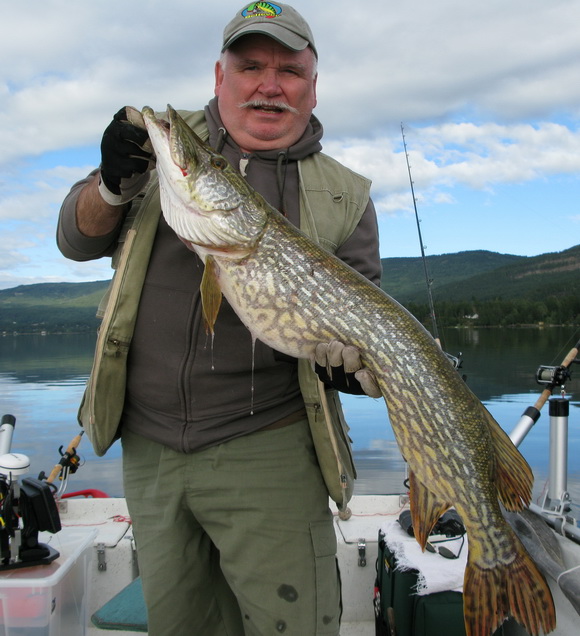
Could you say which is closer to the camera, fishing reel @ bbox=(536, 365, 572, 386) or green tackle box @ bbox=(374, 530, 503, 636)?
green tackle box @ bbox=(374, 530, 503, 636)

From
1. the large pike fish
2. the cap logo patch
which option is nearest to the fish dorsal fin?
the large pike fish

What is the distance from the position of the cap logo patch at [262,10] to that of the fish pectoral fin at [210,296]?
4.13 ft

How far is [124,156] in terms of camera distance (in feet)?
7.64

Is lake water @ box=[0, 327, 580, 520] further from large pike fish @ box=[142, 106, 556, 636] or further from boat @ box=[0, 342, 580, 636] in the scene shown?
large pike fish @ box=[142, 106, 556, 636]

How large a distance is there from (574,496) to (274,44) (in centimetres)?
880

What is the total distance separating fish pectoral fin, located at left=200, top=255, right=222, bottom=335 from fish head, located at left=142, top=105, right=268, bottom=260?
0.40ft

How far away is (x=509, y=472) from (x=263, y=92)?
2.00 metres

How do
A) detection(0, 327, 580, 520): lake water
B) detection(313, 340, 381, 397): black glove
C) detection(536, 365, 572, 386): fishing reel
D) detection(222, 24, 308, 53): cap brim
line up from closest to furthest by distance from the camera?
detection(313, 340, 381, 397): black glove
detection(222, 24, 308, 53): cap brim
detection(536, 365, 572, 386): fishing reel
detection(0, 327, 580, 520): lake water

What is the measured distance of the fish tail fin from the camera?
2229 millimetres

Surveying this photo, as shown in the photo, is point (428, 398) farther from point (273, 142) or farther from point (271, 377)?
point (273, 142)

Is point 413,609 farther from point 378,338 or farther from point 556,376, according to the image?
point 378,338

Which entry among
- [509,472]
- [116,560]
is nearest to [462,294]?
[116,560]

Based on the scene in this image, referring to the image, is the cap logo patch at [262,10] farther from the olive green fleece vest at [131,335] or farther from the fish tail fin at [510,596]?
the fish tail fin at [510,596]

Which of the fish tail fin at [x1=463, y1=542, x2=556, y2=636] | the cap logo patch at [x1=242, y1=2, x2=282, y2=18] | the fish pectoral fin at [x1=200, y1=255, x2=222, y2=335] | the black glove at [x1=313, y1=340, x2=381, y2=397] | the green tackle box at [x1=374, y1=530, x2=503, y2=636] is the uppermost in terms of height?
the cap logo patch at [x1=242, y1=2, x2=282, y2=18]
